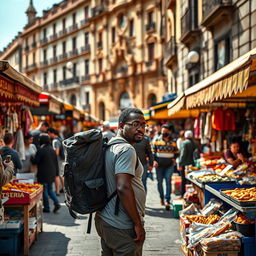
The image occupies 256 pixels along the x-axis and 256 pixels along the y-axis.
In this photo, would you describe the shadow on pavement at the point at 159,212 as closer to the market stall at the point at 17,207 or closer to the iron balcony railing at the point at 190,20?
the market stall at the point at 17,207

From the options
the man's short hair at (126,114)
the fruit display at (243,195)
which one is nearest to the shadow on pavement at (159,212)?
the fruit display at (243,195)

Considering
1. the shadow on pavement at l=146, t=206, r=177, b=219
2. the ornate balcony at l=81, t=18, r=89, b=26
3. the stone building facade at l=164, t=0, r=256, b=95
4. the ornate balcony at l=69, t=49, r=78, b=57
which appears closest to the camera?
the shadow on pavement at l=146, t=206, r=177, b=219

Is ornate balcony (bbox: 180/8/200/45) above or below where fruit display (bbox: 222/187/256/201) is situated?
above

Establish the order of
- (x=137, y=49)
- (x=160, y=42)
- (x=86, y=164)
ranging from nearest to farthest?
(x=86, y=164), (x=160, y=42), (x=137, y=49)

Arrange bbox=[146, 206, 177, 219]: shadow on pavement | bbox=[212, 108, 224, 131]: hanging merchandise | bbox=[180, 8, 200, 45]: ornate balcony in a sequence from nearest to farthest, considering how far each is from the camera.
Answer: bbox=[146, 206, 177, 219]: shadow on pavement < bbox=[212, 108, 224, 131]: hanging merchandise < bbox=[180, 8, 200, 45]: ornate balcony

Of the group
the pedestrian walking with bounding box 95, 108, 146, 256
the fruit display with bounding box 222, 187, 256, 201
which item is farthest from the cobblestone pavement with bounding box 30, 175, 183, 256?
the pedestrian walking with bounding box 95, 108, 146, 256

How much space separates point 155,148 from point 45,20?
51507mm

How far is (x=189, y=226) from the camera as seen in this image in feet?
17.4

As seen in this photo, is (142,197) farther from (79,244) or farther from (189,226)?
(79,244)

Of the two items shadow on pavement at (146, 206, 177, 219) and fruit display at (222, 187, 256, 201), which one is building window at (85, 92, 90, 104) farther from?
fruit display at (222, 187, 256, 201)

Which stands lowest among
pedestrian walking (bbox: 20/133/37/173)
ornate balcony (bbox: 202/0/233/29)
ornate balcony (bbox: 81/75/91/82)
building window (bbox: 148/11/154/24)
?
pedestrian walking (bbox: 20/133/37/173)

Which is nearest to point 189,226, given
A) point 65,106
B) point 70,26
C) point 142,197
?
point 142,197

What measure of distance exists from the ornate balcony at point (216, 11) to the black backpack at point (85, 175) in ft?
34.2

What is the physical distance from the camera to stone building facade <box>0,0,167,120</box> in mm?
37688
